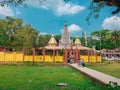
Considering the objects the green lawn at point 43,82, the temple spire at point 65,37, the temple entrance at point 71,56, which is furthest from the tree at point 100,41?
the green lawn at point 43,82

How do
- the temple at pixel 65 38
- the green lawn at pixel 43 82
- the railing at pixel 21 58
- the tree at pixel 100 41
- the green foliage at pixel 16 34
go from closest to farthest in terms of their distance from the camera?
the green lawn at pixel 43 82
the railing at pixel 21 58
the green foliage at pixel 16 34
the temple at pixel 65 38
the tree at pixel 100 41

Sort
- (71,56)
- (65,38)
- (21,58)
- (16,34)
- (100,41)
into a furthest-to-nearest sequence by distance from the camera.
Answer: (100,41) < (65,38) < (16,34) < (71,56) < (21,58)

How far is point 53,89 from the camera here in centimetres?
1154

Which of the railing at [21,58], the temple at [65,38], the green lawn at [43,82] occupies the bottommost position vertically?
the green lawn at [43,82]

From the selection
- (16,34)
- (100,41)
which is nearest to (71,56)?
(16,34)

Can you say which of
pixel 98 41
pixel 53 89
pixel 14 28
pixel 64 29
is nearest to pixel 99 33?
pixel 98 41

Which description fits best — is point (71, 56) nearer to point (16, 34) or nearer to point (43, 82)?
point (16, 34)

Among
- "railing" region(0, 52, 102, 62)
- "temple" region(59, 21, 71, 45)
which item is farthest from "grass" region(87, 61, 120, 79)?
"temple" region(59, 21, 71, 45)

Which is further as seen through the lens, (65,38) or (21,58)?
(65,38)

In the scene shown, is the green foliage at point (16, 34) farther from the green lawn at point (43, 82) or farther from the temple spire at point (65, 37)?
the green lawn at point (43, 82)

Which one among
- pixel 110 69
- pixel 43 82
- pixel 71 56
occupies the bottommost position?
pixel 43 82

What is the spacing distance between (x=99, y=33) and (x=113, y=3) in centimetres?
8697

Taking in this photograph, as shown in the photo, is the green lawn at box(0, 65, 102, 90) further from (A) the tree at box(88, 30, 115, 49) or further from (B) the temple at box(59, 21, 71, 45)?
(A) the tree at box(88, 30, 115, 49)

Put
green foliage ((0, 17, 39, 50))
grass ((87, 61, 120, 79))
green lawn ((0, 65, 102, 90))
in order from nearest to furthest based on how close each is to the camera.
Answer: green lawn ((0, 65, 102, 90)) → grass ((87, 61, 120, 79)) → green foliage ((0, 17, 39, 50))
